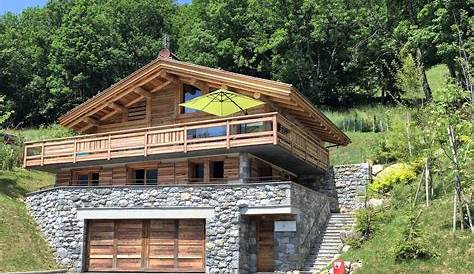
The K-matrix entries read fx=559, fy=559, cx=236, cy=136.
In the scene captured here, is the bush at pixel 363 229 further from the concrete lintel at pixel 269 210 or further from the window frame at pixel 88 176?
the window frame at pixel 88 176

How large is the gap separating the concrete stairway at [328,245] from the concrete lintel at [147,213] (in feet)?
13.6

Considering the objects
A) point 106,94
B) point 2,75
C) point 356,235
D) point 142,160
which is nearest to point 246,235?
point 356,235

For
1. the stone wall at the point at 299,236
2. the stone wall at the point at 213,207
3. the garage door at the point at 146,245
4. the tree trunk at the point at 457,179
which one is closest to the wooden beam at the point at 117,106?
the stone wall at the point at 213,207

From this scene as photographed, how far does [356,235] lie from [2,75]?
145ft

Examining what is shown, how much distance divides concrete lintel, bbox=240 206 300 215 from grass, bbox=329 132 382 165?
38.6ft

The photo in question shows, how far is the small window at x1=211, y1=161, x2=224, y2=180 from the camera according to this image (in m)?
23.6

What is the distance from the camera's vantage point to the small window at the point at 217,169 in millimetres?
23594

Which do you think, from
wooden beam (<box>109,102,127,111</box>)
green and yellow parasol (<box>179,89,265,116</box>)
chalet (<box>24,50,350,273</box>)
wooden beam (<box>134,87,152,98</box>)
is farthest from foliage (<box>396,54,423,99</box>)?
wooden beam (<box>109,102,127,111</box>)

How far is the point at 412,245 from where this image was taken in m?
16.8

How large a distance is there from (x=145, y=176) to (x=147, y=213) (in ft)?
11.1

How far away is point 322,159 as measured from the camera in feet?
89.9

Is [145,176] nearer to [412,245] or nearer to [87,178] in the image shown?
[87,178]

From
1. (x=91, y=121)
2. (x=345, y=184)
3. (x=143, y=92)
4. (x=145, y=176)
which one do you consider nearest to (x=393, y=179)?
(x=345, y=184)

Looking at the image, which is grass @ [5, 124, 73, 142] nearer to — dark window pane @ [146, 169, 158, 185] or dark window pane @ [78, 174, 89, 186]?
dark window pane @ [78, 174, 89, 186]
